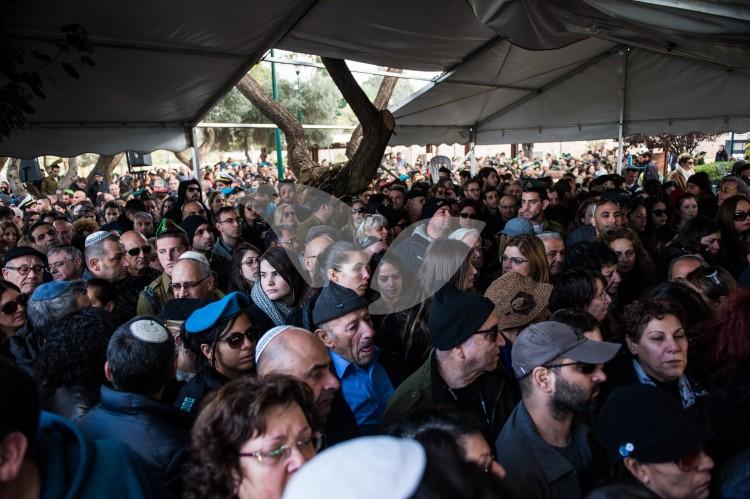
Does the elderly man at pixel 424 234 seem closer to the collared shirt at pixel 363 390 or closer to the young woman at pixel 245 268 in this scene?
the young woman at pixel 245 268

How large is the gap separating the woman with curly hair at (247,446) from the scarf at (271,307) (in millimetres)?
1858

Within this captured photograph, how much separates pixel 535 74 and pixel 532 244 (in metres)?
7.65

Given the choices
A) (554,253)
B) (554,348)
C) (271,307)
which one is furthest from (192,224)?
(554,348)

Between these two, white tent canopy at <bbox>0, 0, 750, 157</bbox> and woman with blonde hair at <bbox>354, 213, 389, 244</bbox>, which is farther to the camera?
woman with blonde hair at <bbox>354, 213, 389, 244</bbox>

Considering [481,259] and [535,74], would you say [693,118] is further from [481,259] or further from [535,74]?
[481,259]

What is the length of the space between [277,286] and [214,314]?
107 cm

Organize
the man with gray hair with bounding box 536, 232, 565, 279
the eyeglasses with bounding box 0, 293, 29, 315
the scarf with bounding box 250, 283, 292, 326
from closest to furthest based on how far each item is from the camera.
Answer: the eyeglasses with bounding box 0, 293, 29, 315 < the scarf with bounding box 250, 283, 292, 326 < the man with gray hair with bounding box 536, 232, 565, 279

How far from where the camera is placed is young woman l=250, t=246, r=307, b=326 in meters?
3.44

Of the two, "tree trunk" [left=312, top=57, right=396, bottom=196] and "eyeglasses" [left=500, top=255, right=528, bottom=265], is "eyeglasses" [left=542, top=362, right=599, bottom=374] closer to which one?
"eyeglasses" [left=500, top=255, right=528, bottom=265]

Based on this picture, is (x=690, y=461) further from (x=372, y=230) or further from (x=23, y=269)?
(x=23, y=269)

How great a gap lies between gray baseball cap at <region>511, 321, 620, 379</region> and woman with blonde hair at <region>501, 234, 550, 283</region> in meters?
1.61

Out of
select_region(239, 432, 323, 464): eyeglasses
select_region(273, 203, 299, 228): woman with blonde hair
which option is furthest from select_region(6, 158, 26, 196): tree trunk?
select_region(239, 432, 323, 464): eyeglasses

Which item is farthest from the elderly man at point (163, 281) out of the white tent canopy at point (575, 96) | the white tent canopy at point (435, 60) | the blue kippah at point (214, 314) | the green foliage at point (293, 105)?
the green foliage at point (293, 105)

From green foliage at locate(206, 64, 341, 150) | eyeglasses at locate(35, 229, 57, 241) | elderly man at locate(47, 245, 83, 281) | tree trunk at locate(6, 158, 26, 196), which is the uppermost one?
green foliage at locate(206, 64, 341, 150)
